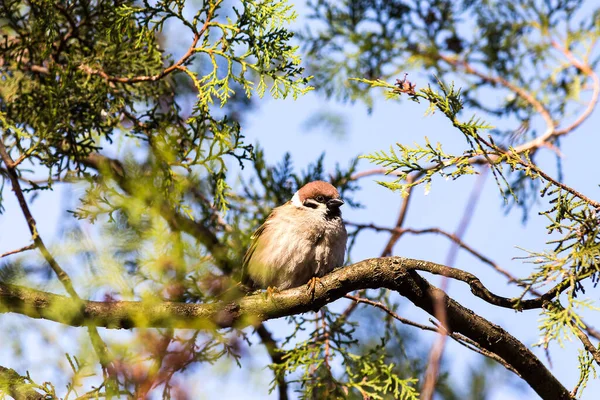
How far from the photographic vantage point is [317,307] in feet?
10.9

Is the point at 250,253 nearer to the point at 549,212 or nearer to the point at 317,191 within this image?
the point at 317,191

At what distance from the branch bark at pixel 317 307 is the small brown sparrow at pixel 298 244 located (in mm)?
869

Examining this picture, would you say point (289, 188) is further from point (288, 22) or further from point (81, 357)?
point (81, 357)

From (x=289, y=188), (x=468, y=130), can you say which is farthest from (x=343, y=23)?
(x=468, y=130)

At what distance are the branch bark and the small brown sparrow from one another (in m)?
0.87

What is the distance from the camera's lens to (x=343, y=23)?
19.1 feet

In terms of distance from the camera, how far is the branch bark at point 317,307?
3014 mm

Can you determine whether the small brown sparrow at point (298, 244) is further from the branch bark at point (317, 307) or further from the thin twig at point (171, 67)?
the thin twig at point (171, 67)

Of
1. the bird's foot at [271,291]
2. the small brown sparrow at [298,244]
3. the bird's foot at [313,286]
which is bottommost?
the bird's foot at [313,286]

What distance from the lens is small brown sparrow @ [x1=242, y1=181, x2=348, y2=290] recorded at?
4312mm

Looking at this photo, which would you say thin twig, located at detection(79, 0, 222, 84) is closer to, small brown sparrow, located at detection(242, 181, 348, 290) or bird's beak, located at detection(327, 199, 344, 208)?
small brown sparrow, located at detection(242, 181, 348, 290)

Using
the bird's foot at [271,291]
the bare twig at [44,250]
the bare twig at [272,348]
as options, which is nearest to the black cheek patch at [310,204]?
the bird's foot at [271,291]

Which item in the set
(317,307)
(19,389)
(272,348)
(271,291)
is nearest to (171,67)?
(271,291)

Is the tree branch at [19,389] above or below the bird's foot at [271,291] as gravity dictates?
below
